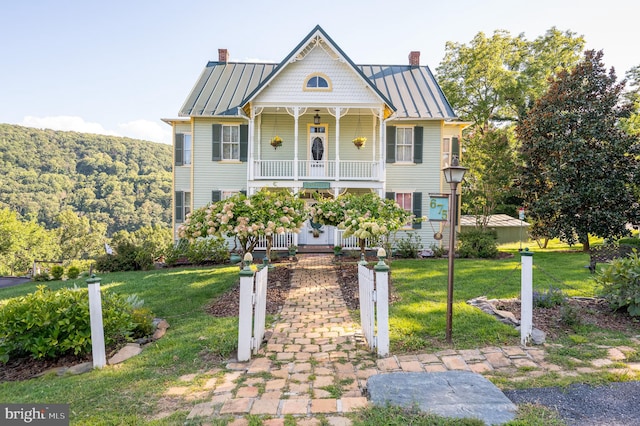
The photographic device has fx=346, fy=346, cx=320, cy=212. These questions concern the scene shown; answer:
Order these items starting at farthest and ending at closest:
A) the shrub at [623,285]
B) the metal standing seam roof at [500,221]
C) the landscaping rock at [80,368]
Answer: the metal standing seam roof at [500,221], the shrub at [623,285], the landscaping rock at [80,368]

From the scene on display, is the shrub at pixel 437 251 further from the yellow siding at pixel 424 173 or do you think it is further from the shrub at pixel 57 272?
the shrub at pixel 57 272

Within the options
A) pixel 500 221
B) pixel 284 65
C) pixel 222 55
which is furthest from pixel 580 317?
pixel 500 221

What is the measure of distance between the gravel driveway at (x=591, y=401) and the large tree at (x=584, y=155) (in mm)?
10502

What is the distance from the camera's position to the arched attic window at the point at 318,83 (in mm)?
13516

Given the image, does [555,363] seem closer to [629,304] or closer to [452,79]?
[629,304]

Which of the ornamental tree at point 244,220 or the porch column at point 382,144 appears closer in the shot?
the ornamental tree at point 244,220

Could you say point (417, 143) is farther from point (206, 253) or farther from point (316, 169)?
point (206, 253)

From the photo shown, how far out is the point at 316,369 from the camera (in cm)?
393

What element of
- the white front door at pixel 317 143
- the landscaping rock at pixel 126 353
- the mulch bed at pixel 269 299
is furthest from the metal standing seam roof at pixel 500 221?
the landscaping rock at pixel 126 353

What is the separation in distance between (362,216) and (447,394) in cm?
526

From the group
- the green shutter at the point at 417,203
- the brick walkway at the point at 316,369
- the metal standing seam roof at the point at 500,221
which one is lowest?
the brick walkway at the point at 316,369

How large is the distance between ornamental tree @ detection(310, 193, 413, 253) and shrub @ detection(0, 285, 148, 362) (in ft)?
15.9

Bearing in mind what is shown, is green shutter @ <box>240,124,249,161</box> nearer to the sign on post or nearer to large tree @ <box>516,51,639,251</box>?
the sign on post

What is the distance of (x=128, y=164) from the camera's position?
5884 centimetres
